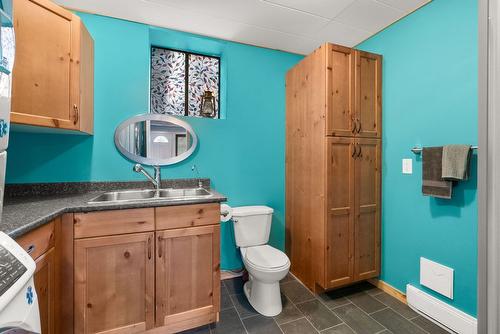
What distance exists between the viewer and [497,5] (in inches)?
22.5

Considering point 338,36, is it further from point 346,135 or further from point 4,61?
point 4,61

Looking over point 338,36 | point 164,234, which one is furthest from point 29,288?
point 338,36

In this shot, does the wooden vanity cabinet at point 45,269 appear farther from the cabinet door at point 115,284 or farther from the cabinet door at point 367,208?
the cabinet door at point 367,208

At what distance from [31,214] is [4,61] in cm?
78

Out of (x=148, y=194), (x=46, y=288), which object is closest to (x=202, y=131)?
(x=148, y=194)

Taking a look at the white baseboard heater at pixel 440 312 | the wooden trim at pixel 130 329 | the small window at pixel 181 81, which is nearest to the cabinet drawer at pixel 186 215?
the wooden trim at pixel 130 329

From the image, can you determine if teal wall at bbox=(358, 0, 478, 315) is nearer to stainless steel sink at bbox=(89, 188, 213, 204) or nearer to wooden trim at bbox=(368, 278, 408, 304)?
wooden trim at bbox=(368, 278, 408, 304)

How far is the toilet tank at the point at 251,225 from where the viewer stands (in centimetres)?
199

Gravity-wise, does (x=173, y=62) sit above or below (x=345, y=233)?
above

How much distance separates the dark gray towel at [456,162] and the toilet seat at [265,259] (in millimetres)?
1274

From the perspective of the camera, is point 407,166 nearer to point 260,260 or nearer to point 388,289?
point 388,289

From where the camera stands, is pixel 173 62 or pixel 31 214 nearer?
pixel 31 214

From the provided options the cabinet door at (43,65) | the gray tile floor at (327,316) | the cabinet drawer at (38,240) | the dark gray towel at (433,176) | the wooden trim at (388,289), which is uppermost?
the cabinet door at (43,65)

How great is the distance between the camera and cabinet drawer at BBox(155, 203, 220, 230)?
55.7 inches
